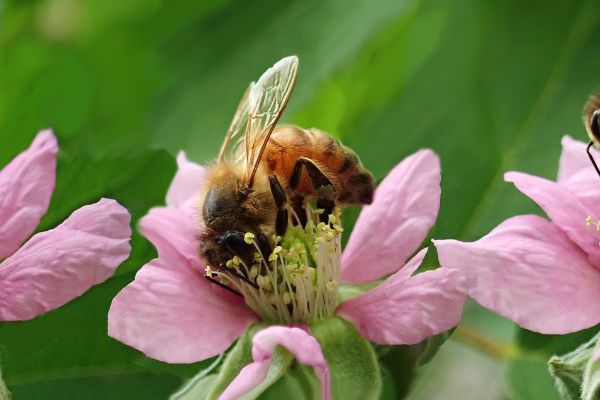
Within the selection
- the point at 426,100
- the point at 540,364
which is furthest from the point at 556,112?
the point at 540,364

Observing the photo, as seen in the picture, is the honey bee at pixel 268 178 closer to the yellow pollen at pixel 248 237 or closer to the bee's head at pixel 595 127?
the yellow pollen at pixel 248 237

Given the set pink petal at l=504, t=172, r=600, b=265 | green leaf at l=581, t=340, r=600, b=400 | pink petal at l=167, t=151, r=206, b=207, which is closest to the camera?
green leaf at l=581, t=340, r=600, b=400

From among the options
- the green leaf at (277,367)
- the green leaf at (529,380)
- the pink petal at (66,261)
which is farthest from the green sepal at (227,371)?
the green leaf at (529,380)

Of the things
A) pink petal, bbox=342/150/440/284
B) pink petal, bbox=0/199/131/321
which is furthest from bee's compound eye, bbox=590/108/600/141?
pink petal, bbox=0/199/131/321

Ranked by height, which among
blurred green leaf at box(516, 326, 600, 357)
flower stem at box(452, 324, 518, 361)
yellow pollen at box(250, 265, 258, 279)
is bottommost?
flower stem at box(452, 324, 518, 361)

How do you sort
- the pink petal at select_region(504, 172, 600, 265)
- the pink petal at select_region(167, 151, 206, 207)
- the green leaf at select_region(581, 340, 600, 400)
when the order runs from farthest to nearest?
the pink petal at select_region(167, 151, 206, 207)
the pink petal at select_region(504, 172, 600, 265)
the green leaf at select_region(581, 340, 600, 400)

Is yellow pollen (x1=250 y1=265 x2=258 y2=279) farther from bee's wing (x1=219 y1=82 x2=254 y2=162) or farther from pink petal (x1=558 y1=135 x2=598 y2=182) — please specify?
pink petal (x1=558 y1=135 x2=598 y2=182)
